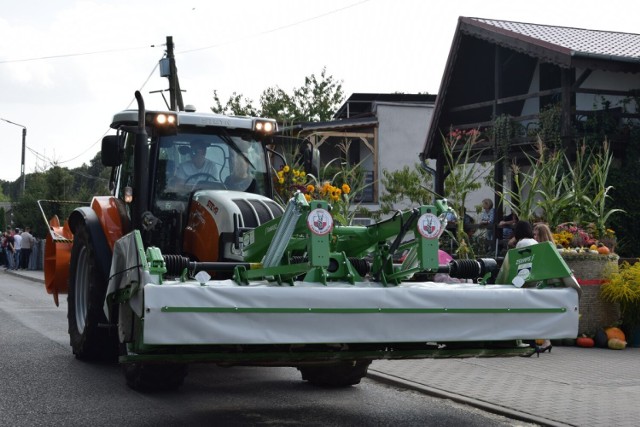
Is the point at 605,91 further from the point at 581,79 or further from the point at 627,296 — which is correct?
the point at 627,296

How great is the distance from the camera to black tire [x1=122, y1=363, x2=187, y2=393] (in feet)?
27.0

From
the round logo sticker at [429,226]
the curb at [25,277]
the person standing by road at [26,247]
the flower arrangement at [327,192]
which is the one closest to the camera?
the round logo sticker at [429,226]

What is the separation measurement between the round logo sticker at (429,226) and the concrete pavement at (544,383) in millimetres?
1765

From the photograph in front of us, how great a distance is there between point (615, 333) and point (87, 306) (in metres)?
6.43

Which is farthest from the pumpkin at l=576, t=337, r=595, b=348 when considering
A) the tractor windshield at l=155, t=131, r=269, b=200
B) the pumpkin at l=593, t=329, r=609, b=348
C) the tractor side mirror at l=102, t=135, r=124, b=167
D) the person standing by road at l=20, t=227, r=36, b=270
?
the person standing by road at l=20, t=227, r=36, b=270

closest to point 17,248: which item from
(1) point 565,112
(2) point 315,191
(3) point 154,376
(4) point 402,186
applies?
(4) point 402,186

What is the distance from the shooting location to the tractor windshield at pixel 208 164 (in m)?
9.73

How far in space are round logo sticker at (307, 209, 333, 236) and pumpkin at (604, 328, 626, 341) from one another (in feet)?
22.4

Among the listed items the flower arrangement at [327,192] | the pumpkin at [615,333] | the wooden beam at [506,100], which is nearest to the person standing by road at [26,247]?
the wooden beam at [506,100]

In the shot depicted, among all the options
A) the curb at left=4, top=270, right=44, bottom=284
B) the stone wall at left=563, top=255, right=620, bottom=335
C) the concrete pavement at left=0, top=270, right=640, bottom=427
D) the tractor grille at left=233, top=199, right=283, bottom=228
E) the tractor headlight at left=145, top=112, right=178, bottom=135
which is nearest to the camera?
the concrete pavement at left=0, top=270, right=640, bottom=427

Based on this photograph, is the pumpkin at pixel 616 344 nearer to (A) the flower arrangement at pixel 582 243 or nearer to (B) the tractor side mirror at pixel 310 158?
(A) the flower arrangement at pixel 582 243

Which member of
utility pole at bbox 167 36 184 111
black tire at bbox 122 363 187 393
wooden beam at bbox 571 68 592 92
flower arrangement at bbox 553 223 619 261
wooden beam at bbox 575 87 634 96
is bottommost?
black tire at bbox 122 363 187 393

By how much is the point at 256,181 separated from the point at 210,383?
2.03 meters

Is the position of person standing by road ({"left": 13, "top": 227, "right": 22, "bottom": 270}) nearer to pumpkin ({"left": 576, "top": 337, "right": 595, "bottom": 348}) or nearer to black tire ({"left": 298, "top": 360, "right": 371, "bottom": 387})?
pumpkin ({"left": 576, "top": 337, "right": 595, "bottom": 348})
